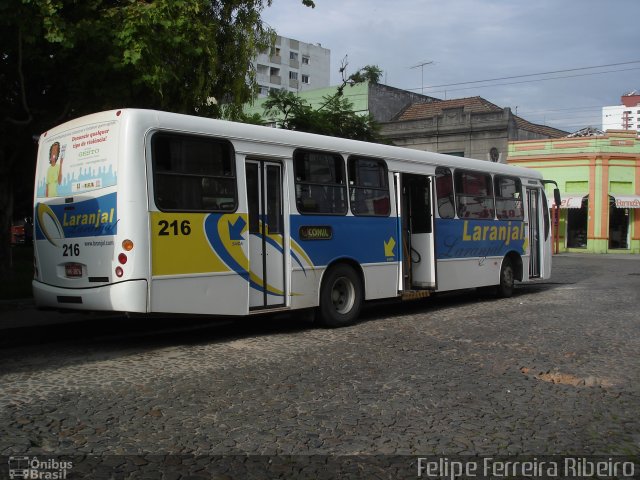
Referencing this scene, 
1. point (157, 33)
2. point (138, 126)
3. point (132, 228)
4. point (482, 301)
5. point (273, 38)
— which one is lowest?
point (482, 301)

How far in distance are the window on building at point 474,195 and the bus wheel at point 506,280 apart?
1.38 meters

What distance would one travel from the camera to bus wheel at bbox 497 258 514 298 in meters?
14.1

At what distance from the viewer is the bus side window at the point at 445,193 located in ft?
39.0

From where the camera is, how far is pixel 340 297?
Answer: 10.1 m

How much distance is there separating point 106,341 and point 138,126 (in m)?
3.09

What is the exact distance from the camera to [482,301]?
44.8 ft

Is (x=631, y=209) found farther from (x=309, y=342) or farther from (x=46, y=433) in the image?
(x=46, y=433)

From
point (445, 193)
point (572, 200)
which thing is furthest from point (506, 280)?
point (572, 200)

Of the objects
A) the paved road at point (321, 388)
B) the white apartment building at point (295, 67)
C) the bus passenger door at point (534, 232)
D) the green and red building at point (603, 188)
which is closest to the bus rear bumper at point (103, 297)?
the paved road at point (321, 388)

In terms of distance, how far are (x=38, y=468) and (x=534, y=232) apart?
1333 cm

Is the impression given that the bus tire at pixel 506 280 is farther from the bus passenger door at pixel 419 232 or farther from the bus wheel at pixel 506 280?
the bus passenger door at pixel 419 232

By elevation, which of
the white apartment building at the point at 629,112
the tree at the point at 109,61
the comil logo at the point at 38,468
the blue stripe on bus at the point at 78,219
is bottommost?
the comil logo at the point at 38,468

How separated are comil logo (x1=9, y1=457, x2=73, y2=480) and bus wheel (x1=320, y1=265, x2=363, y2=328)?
5793 mm

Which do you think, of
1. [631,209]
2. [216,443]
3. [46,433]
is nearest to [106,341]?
[46,433]
